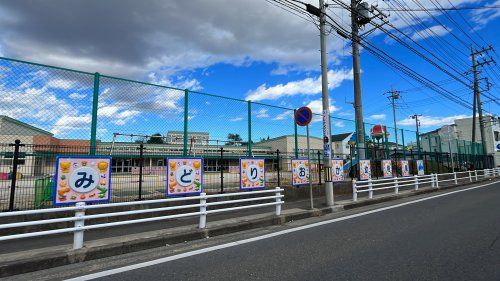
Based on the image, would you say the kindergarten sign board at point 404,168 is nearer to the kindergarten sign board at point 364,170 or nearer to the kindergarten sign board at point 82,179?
the kindergarten sign board at point 364,170

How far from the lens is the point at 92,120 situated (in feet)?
29.8

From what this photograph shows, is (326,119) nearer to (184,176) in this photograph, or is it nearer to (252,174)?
(252,174)

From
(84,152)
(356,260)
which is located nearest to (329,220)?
(356,260)

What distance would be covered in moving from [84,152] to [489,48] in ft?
143

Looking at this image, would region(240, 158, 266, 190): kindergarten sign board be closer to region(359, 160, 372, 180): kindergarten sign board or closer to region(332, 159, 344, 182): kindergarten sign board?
region(332, 159, 344, 182): kindergarten sign board

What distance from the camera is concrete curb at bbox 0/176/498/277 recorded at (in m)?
4.93

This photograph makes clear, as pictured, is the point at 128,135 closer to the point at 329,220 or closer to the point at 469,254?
the point at 329,220

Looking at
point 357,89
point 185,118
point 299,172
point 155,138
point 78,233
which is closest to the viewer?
point 78,233

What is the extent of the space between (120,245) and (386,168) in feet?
55.1

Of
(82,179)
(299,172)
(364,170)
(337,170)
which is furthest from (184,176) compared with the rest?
(364,170)

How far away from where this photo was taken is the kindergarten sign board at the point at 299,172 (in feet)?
43.9

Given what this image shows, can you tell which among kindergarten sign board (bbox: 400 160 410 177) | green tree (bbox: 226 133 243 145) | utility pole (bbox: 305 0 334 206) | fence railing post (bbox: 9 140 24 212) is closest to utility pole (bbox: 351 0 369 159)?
kindergarten sign board (bbox: 400 160 410 177)

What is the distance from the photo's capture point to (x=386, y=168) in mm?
19172

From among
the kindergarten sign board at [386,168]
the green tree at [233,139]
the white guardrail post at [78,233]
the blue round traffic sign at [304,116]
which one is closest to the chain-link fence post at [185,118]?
the green tree at [233,139]
